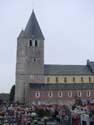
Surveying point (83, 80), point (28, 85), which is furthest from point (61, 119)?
point (83, 80)

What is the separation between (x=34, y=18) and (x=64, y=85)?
15.1 m

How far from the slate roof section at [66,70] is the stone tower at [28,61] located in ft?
11.2

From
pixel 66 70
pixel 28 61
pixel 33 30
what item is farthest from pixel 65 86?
pixel 33 30

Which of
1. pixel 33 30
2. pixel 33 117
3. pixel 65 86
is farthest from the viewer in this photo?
pixel 65 86

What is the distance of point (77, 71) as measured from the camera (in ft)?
288

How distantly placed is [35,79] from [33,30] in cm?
984

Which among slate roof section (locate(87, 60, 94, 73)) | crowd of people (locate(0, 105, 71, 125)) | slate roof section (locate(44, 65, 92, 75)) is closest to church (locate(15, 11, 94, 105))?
slate roof section (locate(44, 65, 92, 75))

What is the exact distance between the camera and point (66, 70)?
87.5 m

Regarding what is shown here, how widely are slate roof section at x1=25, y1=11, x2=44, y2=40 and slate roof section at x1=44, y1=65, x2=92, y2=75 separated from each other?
7216mm

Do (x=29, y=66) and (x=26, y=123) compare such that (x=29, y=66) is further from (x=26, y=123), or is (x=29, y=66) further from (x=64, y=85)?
(x=26, y=123)

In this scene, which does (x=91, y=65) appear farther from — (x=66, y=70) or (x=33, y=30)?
(x=33, y=30)

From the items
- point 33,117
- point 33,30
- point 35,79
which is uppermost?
point 33,30

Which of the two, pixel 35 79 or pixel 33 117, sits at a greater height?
pixel 35 79

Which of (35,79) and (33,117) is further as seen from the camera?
(35,79)
